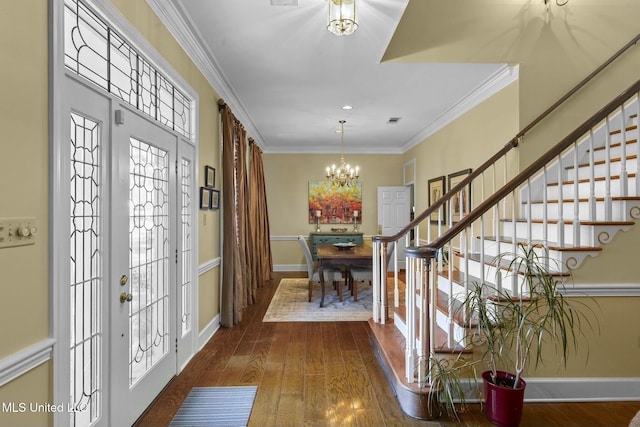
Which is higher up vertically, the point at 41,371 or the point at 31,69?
the point at 31,69

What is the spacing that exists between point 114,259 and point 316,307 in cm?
308

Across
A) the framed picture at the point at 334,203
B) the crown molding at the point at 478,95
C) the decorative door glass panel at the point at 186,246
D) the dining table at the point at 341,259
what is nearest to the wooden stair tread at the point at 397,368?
the dining table at the point at 341,259

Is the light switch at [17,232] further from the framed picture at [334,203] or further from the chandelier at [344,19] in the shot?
the framed picture at [334,203]

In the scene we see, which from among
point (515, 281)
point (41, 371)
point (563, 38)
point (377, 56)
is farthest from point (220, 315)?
point (563, 38)

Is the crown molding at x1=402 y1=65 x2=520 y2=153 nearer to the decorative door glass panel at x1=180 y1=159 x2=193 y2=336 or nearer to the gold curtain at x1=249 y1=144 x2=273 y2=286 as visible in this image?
the gold curtain at x1=249 y1=144 x2=273 y2=286

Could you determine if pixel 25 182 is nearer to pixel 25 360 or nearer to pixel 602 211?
pixel 25 360

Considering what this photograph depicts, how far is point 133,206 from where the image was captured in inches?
82.0

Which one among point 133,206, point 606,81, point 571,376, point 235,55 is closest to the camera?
point 133,206

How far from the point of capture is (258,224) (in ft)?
18.7

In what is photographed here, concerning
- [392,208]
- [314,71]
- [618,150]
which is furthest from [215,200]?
[392,208]

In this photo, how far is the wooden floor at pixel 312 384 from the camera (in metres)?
2.08

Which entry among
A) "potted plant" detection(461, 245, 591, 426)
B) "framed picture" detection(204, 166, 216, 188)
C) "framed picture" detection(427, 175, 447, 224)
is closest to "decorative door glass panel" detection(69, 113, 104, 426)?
"framed picture" detection(204, 166, 216, 188)

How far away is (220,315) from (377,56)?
3238 millimetres

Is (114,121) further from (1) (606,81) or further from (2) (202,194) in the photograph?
(1) (606,81)
